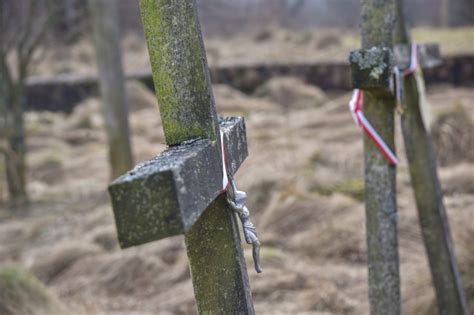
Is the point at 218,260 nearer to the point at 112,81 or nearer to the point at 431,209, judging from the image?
the point at 431,209

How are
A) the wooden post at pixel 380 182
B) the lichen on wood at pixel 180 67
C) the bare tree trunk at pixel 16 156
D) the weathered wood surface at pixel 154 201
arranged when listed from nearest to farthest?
the weathered wood surface at pixel 154 201
the lichen on wood at pixel 180 67
the wooden post at pixel 380 182
the bare tree trunk at pixel 16 156

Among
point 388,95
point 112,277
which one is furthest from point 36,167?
point 388,95

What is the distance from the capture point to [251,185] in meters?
6.17

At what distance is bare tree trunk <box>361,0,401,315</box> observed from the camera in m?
2.45

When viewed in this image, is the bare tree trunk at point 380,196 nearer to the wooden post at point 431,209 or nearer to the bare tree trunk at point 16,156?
the wooden post at point 431,209

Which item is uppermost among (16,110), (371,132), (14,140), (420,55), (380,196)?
(420,55)

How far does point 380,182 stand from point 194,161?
1.28m

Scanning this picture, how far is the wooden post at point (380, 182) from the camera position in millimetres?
2426

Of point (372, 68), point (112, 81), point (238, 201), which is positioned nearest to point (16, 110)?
point (112, 81)

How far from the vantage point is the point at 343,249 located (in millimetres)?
4824

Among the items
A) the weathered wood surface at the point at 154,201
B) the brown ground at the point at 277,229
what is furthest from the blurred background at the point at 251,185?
the weathered wood surface at the point at 154,201

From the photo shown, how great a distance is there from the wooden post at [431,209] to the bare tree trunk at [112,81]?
4.44 metres

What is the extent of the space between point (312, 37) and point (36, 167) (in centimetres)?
927

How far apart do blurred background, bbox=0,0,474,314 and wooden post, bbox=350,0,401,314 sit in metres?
0.71
